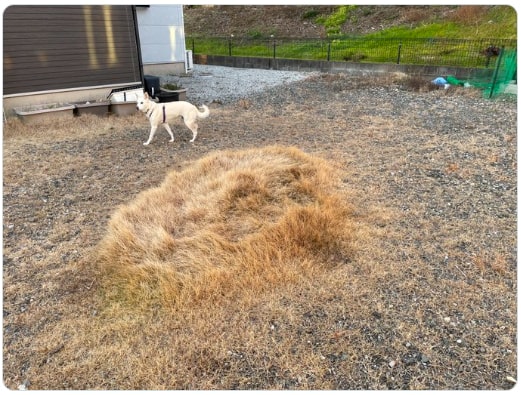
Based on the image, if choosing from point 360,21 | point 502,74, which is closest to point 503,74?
point 502,74

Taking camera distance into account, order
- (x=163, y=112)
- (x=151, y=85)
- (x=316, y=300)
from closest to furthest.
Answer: (x=316, y=300)
(x=163, y=112)
(x=151, y=85)

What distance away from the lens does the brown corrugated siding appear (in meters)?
6.44

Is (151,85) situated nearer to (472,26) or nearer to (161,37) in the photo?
(161,37)

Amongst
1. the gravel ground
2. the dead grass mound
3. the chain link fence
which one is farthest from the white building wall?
the dead grass mound

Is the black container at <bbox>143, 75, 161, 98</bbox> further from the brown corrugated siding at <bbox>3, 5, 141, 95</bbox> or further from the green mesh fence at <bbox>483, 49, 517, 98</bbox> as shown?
the green mesh fence at <bbox>483, 49, 517, 98</bbox>

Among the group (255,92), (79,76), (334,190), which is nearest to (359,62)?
(255,92)

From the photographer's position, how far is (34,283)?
2383mm

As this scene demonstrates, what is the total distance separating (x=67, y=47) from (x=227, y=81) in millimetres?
5042

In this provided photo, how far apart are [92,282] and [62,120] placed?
5.17 meters

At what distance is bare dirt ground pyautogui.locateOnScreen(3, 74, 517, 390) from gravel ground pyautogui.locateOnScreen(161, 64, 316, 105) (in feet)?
15.4

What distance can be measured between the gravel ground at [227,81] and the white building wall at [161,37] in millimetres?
560

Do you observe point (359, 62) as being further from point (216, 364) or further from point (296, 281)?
point (216, 364)

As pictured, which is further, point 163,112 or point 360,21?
point 360,21

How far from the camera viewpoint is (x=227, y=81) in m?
11.0
